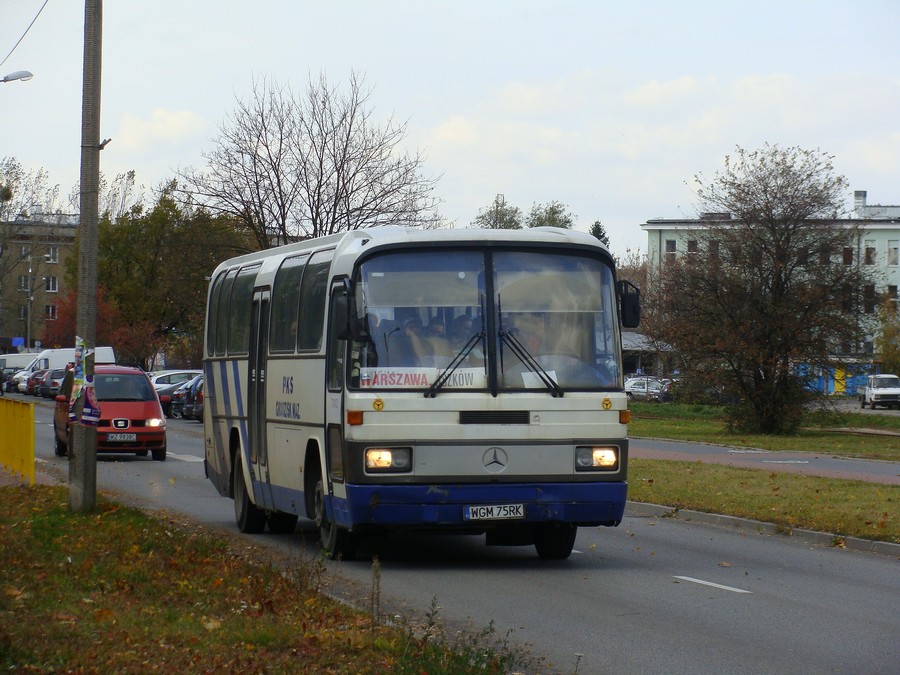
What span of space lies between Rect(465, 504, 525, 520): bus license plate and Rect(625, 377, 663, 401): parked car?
63858 mm

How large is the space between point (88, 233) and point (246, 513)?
140 inches

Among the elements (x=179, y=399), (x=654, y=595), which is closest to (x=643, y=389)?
(x=179, y=399)

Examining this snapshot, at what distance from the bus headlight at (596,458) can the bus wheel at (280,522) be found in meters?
4.70

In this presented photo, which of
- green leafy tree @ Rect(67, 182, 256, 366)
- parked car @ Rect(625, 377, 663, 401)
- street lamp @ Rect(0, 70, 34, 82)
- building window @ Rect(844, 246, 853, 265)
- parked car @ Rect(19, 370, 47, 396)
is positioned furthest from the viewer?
parked car @ Rect(625, 377, 663, 401)

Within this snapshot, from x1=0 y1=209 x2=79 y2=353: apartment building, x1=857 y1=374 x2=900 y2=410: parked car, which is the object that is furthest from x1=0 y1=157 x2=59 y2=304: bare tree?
x1=857 y1=374 x2=900 y2=410: parked car

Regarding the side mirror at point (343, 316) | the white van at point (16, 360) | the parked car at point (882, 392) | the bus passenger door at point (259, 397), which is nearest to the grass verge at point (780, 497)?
the bus passenger door at point (259, 397)

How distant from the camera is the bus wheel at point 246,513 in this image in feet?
53.0

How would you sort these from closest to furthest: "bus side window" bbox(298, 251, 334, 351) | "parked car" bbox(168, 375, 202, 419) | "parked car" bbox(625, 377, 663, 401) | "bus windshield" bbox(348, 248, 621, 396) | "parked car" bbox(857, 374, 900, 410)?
1. "bus windshield" bbox(348, 248, 621, 396)
2. "bus side window" bbox(298, 251, 334, 351)
3. "parked car" bbox(168, 375, 202, 419)
4. "parked car" bbox(625, 377, 663, 401)
5. "parked car" bbox(857, 374, 900, 410)

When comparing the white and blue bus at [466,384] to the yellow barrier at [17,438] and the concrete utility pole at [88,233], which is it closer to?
the concrete utility pole at [88,233]

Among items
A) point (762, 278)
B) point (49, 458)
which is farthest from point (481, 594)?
point (762, 278)

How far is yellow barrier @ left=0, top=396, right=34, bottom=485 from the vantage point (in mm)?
21125

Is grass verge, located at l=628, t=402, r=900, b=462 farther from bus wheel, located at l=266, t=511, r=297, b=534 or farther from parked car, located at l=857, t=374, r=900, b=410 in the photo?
parked car, located at l=857, t=374, r=900, b=410

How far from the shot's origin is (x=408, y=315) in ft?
41.4

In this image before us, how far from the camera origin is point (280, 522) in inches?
644
